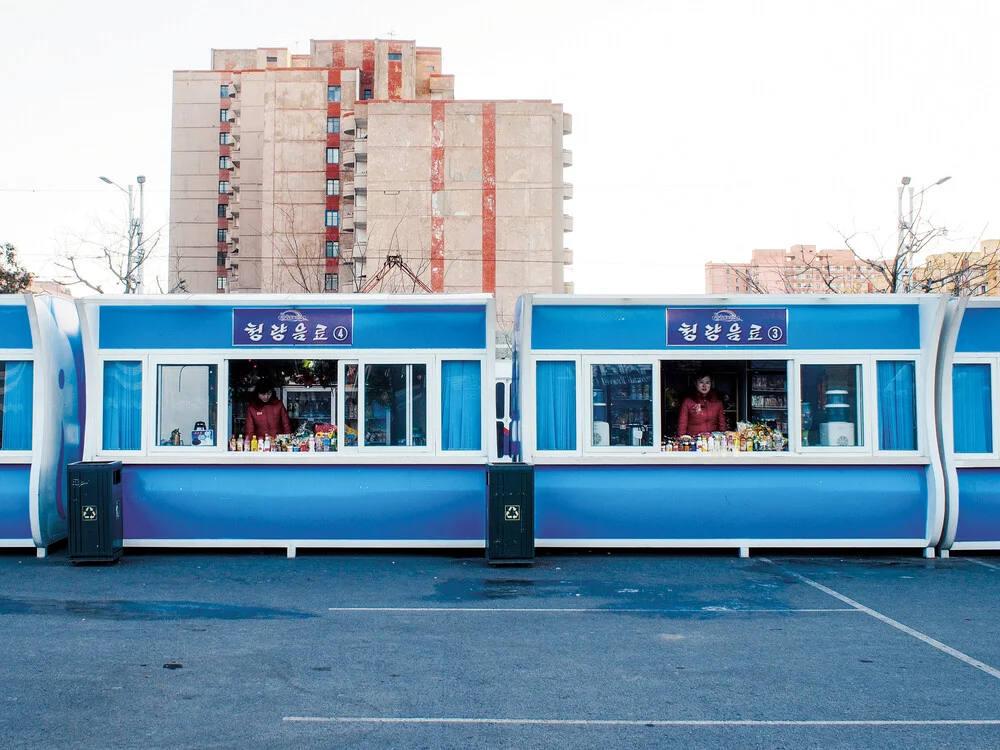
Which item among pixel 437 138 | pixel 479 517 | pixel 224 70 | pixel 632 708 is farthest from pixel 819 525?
pixel 224 70

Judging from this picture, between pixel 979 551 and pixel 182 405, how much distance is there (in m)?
10.3

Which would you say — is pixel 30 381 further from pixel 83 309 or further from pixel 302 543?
pixel 302 543

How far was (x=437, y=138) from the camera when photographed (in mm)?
55406

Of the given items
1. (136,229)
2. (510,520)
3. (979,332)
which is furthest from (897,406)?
(136,229)

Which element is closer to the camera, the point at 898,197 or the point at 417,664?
the point at 417,664

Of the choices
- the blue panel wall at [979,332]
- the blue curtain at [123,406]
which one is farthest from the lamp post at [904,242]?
the blue curtain at [123,406]

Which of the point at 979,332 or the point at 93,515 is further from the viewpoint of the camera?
the point at 979,332

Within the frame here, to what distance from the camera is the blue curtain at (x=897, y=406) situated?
37.4 feet

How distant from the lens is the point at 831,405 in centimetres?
1164

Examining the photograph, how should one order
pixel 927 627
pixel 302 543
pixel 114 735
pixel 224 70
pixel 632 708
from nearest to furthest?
pixel 114 735 < pixel 632 708 < pixel 927 627 < pixel 302 543 < pixel 224 70

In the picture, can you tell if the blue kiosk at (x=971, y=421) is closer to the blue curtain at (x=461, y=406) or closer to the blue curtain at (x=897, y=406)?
the blue curtain at (x=897, y=406)

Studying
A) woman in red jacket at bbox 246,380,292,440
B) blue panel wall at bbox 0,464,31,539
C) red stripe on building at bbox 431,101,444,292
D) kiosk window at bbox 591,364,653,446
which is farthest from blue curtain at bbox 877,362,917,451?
red stripe on building at bbox 431,101,444,292

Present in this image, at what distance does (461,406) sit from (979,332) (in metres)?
6.58

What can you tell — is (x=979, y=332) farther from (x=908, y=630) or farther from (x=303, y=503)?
(x=303, y=503)
